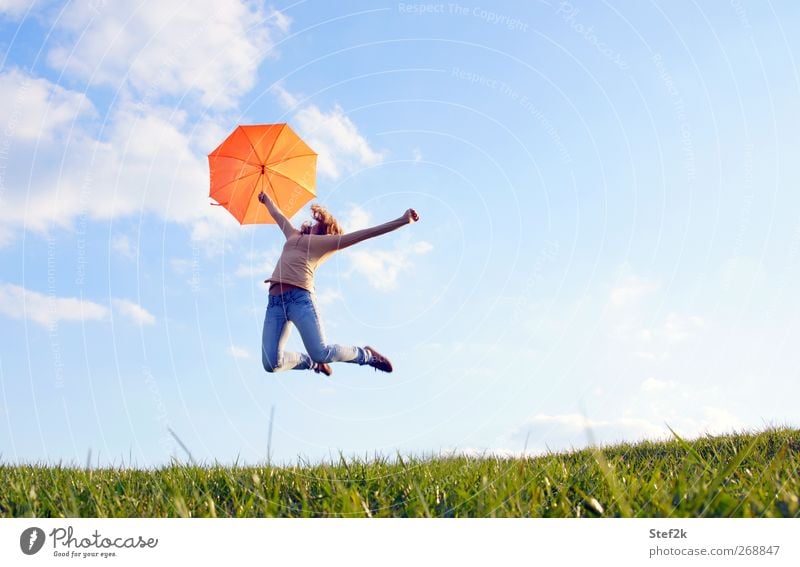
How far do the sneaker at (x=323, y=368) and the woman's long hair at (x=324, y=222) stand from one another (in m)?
2.28

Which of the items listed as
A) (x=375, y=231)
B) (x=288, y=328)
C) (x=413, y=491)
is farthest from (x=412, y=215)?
(x=413, y=491)

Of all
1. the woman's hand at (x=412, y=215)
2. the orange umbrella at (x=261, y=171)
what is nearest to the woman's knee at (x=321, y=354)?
the orange umbrella at (x=261, y=171)

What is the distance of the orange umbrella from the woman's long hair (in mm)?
735

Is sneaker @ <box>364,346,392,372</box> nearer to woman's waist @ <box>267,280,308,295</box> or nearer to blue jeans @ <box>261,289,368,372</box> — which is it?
blue jeans @ <box>261,289,368,372</box>

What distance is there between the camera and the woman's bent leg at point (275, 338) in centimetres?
1071

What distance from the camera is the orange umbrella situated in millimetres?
11664

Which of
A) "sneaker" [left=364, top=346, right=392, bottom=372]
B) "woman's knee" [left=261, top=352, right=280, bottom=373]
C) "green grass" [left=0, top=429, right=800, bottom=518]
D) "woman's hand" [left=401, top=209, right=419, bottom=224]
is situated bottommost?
"green grass" [left=0, top=429, right=800, bottom=518]

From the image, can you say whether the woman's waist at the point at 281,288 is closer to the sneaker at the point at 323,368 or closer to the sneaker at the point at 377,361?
the sneaker at the point at 323,368

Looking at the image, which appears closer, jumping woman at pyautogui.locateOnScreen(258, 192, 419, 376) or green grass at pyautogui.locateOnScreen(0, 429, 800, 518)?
green grass at pyautogui.locateOnScreen(0, 429, 800, 518)

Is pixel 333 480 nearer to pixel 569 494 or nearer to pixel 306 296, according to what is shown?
pixel 569 494

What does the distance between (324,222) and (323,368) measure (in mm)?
2542

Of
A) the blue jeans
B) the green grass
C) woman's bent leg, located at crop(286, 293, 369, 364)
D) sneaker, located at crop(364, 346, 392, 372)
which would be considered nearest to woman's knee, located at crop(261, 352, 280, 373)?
the blue jeans

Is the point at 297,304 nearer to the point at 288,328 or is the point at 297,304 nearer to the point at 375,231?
the point at 288,328
